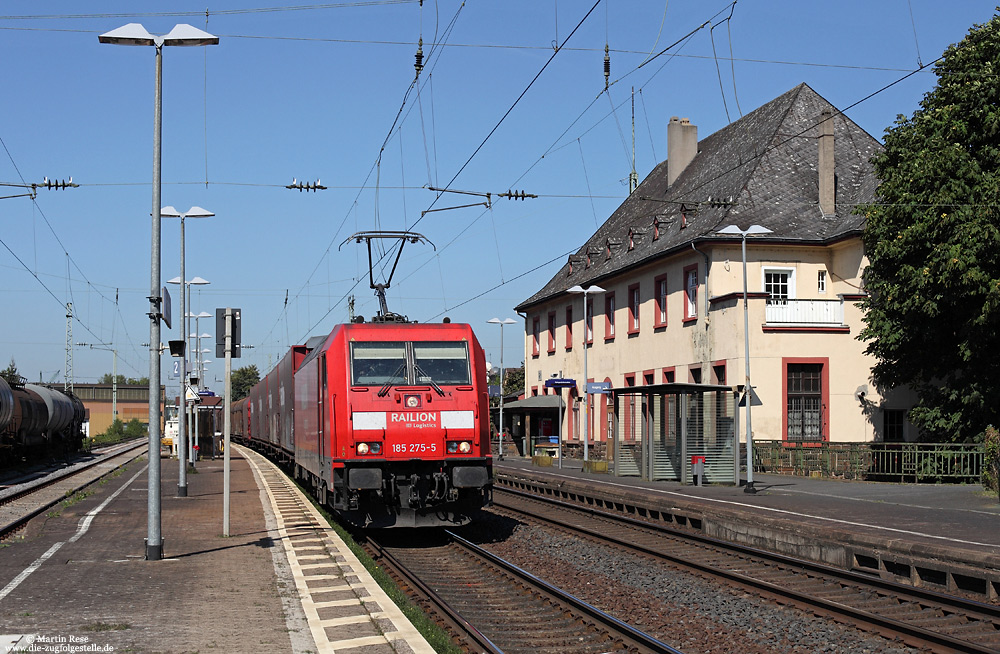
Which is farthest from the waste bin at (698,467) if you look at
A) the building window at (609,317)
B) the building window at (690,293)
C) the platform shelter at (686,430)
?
the building window at (609,317)

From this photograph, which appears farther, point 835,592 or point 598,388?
point 598,388

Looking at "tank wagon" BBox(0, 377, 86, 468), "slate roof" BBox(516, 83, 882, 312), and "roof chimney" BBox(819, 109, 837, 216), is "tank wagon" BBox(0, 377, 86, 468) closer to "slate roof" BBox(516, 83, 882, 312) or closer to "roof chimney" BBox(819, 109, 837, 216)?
"slate roof" BBox(516, 83, 882, 312)

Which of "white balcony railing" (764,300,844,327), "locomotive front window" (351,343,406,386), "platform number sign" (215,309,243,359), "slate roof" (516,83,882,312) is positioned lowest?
"locomotive front window" (351,343,406,386)

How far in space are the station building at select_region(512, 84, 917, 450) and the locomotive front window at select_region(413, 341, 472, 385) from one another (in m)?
17.7

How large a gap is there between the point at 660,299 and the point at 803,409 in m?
7.68

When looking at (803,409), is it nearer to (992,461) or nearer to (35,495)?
(992,461)

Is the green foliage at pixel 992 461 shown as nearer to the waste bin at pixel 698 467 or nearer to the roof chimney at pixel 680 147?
the waste bin at pixel 698 467

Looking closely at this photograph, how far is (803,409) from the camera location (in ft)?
114

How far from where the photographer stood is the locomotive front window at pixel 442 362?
16.5m

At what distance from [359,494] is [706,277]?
2234 cm

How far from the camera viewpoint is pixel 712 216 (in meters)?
37.9

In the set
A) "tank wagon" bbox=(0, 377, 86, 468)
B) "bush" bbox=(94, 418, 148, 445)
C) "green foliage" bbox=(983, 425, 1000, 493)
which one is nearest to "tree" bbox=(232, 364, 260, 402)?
"bush" bbox=(94, 418, 148, 445)

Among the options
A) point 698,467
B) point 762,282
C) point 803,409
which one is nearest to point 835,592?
point 698,467

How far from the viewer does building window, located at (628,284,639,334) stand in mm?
42469
